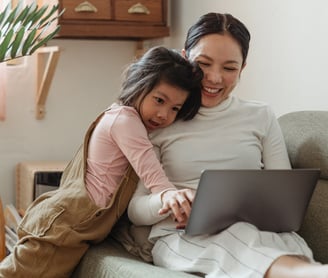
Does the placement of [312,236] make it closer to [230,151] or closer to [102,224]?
[230,151]

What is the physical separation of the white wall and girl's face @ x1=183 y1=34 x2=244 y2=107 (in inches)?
22.5

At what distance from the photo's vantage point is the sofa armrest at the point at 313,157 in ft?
5.21

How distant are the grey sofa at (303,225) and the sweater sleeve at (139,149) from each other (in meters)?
0.18

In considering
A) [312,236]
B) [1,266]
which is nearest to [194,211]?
[312,236]

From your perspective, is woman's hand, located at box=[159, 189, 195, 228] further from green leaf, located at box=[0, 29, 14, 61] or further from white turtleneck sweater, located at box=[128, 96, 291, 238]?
green leaf, located at box=[0, 29, 14, 61]

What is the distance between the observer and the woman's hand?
4.61 feet

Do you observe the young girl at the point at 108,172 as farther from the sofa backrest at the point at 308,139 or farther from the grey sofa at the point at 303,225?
the sofa backrest at the point at 308,139

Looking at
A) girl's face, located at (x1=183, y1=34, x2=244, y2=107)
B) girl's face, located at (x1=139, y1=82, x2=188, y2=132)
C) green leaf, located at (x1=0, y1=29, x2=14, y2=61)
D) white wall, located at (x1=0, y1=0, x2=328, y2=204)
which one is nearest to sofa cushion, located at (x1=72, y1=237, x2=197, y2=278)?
girl's face, located at (x1=139, y1=82, x2=188, y2=132)

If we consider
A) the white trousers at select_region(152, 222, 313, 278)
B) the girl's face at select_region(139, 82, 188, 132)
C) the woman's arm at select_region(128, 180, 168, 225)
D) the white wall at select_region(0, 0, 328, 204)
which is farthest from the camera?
the white wall at select_region(0, 0, 328, 204)

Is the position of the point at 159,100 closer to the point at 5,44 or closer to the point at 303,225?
the point at 303,225

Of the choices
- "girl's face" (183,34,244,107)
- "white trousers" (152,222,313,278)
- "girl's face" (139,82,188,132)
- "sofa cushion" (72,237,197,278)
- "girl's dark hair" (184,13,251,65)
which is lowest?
"sofa cushion" (72,237,197,278)

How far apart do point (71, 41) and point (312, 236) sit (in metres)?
1.73

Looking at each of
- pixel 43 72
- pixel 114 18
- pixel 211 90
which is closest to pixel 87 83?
pixel 43 72

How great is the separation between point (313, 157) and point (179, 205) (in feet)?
1.45
